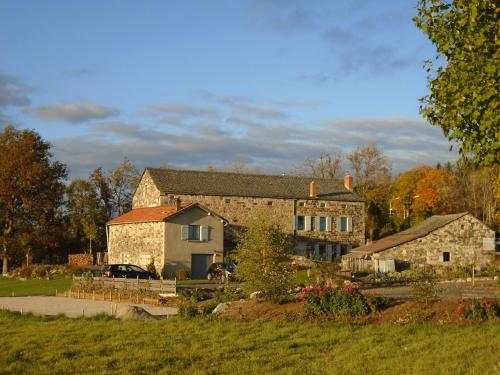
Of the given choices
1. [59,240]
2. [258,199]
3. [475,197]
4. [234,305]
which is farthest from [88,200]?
[234,305]

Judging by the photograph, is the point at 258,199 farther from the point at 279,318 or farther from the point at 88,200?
the point at 279,318

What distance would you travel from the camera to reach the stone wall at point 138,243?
52375mm

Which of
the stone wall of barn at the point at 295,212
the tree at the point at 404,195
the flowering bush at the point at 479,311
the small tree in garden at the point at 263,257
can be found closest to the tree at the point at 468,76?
the flowering bush at the point at 479,311

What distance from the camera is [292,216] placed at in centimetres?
6297

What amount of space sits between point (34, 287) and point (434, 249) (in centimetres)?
2692

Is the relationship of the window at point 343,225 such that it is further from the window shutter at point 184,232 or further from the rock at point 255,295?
the rock at point 255,295

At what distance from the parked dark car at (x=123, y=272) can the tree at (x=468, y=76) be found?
30390mm

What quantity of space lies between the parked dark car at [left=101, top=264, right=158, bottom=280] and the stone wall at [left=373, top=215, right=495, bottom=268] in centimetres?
1585

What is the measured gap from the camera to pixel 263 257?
85.8 ft

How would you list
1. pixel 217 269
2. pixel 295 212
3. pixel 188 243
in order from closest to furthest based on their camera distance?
pixel 217 269, pixel 188 243, pixel 295 212

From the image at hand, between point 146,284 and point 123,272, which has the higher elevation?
point 123,272

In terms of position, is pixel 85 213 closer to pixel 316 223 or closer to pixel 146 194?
pixel 146 194

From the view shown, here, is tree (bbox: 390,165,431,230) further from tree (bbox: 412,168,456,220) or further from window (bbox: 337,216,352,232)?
window (bbox: 337,216,352,232)

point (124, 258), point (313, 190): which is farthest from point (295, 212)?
point (124, 258)
